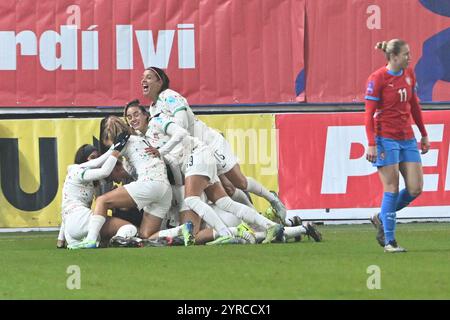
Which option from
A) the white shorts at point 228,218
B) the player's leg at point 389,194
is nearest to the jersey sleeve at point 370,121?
the player's leg at point 389,194

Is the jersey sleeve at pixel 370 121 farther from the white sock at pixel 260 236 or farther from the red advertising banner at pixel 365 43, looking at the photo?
the red advertising banner at pixel 365 43

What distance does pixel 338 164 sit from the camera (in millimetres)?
18984

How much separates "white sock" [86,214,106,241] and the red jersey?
3354 millimetres

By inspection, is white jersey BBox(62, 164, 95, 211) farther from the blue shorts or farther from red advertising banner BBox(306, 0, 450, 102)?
red advertising banner BBox(306, 0, 450, 102)

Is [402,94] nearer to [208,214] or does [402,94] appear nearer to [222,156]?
[208,214]

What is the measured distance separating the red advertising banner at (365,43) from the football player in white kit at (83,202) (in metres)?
5.57

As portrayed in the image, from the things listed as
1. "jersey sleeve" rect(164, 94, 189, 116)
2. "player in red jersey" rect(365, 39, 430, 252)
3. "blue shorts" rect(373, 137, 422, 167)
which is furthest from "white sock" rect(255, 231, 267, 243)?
"blue shorts" rect(373, 137, 422, 167)

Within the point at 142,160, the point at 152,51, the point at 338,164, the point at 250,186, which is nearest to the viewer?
the point at 142,160

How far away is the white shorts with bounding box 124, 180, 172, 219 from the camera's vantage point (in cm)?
1455

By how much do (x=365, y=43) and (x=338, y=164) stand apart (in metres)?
1.91

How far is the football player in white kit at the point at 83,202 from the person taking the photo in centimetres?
1455

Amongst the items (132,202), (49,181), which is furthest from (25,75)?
(132,202)

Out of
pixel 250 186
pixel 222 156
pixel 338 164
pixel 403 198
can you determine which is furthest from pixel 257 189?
pixel 338 164
